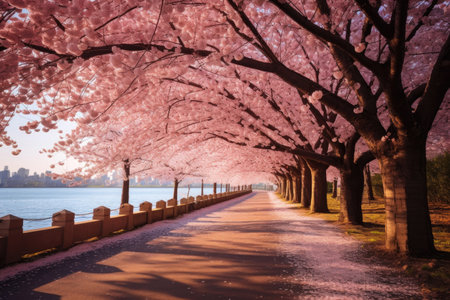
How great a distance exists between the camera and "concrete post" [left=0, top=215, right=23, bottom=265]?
623cm

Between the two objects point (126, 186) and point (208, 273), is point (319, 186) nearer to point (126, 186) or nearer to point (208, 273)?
point (126, 186)

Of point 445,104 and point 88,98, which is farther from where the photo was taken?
point 445,104

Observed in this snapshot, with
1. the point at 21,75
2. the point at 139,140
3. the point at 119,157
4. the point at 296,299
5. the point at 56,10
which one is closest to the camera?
the point at 296,299

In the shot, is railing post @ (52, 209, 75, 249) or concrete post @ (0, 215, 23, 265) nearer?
concrete post @ (0, 215, 23, 265)

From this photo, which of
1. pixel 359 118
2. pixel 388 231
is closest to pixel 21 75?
pixel 359 118

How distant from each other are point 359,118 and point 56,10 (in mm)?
7349

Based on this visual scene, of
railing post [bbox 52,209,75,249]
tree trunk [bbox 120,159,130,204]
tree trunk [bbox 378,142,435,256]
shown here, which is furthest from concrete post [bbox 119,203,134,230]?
tree trunk [bbox 378,142,435,256]

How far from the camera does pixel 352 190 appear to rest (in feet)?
40.3

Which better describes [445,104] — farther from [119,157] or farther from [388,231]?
[119,157]

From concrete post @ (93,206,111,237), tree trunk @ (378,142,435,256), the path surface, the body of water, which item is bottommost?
the body of water

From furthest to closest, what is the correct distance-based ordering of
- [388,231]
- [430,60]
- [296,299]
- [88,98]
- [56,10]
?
1. [430,60]
2. [88,98]
3. [388,231]
4. [56,10]
5. [296,299]

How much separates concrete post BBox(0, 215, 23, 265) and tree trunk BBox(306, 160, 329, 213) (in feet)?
51.1

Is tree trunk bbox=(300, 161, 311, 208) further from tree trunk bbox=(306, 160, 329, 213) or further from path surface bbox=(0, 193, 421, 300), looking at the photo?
path surface bbox=(0, 193, 421, 300)

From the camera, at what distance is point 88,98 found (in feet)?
31.2
